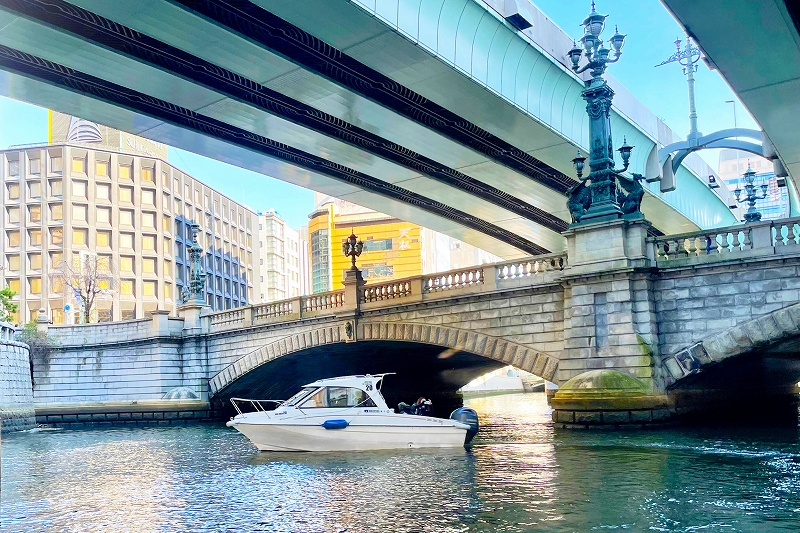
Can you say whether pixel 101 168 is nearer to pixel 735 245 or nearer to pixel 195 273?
pixel 195 273

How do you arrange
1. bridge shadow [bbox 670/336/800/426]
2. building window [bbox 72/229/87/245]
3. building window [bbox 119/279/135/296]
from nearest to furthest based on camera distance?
bridge shadow [bbox 670/336/800/426]
building window [bbox 72/229/87/245]
building window [bbox 119/279/135/296]

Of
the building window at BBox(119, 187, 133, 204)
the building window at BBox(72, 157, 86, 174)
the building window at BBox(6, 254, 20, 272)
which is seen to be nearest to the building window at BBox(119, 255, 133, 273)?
the building window at BBox(119, 187, 133, 204)

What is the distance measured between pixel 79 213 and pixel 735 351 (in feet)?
250

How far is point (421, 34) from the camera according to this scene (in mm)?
23875

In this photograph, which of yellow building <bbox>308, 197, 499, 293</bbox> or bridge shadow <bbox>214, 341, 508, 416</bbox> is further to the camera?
yellow building <bbox>308, 197, 499, 293</bbox>

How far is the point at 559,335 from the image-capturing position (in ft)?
87.2

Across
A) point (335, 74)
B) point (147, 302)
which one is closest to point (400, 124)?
point (335, 74)

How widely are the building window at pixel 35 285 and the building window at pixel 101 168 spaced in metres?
12.6

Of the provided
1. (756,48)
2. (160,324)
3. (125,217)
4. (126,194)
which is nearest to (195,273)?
(160,324)

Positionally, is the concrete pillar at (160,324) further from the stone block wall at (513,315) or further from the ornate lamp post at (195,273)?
the stone block wall at (513,315)

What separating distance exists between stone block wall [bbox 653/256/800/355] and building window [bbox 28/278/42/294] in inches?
2943

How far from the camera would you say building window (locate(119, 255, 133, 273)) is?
87.5 meters

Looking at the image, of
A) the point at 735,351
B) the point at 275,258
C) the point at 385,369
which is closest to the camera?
the point at 735,351

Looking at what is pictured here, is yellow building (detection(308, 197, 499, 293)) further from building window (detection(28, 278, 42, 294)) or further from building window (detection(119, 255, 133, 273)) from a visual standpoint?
building window (detection(28, 278, 42, 294))
